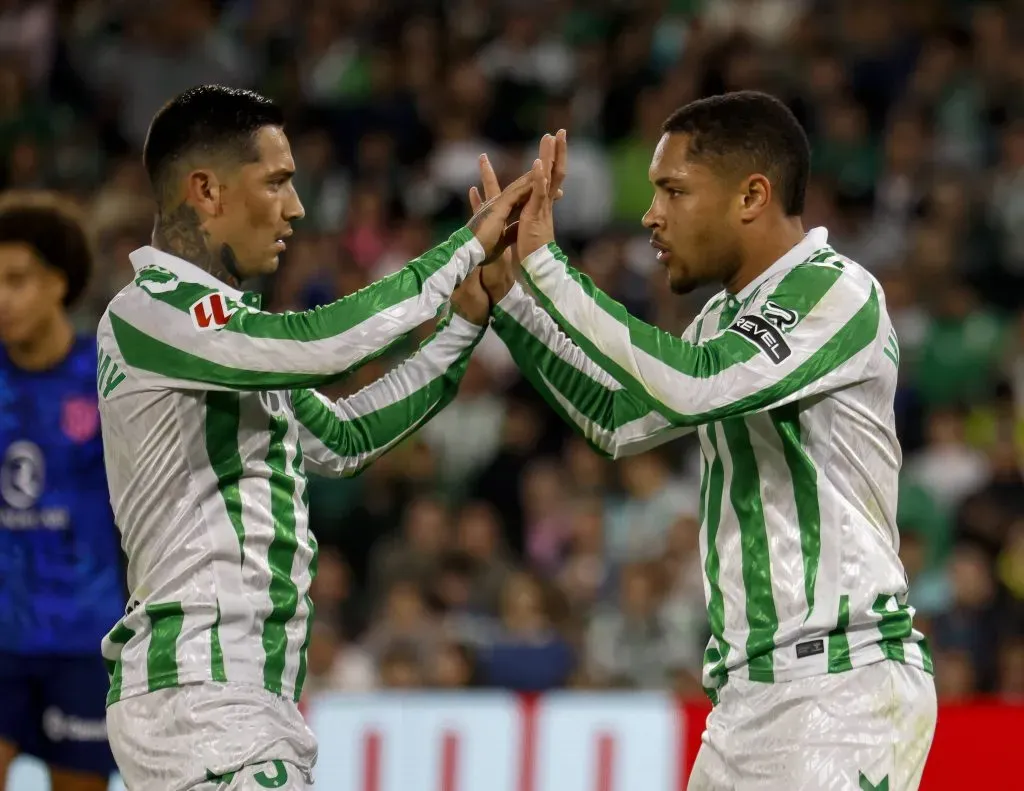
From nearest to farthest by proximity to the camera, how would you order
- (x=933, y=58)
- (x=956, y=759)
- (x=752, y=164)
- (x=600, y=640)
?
(x=752, y=164) → (x=956, y=759) → (x=600, y=640) → (x=933, y=58)

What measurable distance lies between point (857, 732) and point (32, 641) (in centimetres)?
268

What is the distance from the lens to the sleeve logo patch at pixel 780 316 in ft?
12.7

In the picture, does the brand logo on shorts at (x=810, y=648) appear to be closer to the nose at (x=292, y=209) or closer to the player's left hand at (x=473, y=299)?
the player's left hand at (x=473, y=299)

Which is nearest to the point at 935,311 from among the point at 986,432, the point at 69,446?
the point at 986,432

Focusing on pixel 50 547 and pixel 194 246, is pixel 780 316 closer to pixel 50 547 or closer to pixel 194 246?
pixel 194 246

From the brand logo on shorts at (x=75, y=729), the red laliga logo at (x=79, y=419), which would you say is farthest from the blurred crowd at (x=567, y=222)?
the red laliga logo at (x=79, y=419)

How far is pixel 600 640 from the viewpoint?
353 inches

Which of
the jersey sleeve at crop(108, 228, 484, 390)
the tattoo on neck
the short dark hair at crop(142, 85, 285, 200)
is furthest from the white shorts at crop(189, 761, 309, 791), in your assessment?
the short dark hair at crop(142, 85, 285, 200)

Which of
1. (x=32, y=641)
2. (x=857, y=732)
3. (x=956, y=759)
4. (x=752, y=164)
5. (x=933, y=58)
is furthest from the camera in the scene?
(x=933, y=58)

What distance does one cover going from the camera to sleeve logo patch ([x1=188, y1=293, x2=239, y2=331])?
384cm

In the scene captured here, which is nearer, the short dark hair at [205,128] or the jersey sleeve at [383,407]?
the short dark hair at [205,128]

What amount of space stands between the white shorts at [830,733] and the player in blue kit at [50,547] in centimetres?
222

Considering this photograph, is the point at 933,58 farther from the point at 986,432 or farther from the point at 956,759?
the point at 956,759

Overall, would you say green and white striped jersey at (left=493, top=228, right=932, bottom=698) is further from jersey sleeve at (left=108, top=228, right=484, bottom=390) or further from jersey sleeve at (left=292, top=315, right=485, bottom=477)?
jersey sleeve at (left=292, top=315, right=485, bottom=477)
